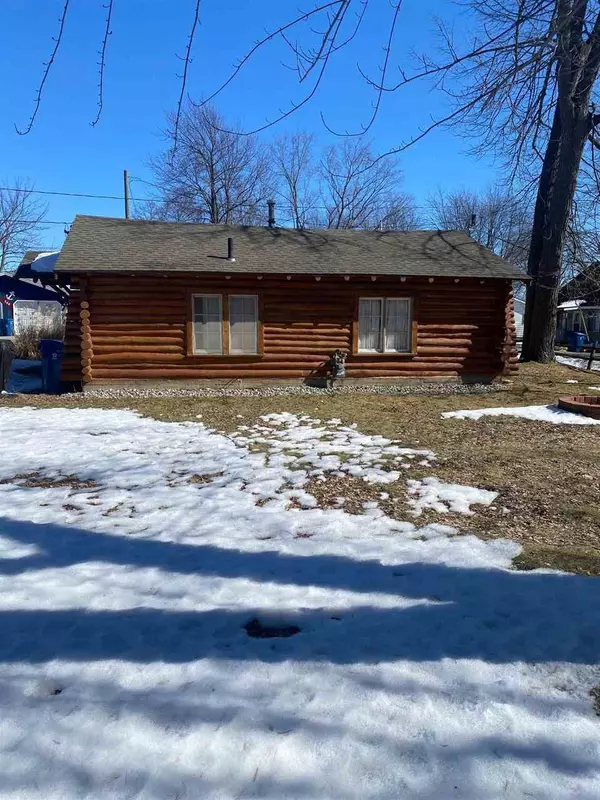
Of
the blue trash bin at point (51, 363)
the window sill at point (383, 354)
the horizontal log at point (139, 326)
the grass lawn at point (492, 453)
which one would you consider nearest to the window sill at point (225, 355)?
the horizontal log at point (139, 326)

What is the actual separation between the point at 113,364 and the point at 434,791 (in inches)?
446

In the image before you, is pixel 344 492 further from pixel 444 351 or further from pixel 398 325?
pixel 444 351

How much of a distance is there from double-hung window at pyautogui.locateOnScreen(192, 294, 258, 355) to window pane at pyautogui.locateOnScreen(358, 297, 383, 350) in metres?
2.50

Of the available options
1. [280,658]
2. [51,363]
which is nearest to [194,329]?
[51,363]

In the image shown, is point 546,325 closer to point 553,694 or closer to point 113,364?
point 113,364

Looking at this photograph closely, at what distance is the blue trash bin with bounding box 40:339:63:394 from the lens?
40.5 ft

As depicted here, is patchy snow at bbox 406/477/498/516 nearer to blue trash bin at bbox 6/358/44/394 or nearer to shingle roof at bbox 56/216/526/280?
shingle roof at bbox 56/216/526/280

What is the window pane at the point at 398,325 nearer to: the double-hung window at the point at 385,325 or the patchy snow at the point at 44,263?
the double-hung window at the point at 385,325

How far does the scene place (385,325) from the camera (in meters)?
13.1

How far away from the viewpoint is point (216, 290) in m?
12.2

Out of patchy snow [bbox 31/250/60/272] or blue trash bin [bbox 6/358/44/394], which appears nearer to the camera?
blue trash bin [bbox 6/358/44/394]

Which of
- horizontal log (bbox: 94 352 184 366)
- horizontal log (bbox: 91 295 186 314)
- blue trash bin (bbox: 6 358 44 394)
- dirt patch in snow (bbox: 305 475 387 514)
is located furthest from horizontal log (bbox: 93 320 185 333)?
dirt patch in snow (bbox: 305 475 387 514)

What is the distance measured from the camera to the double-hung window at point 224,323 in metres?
12.3

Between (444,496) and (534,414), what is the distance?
18.0ft
